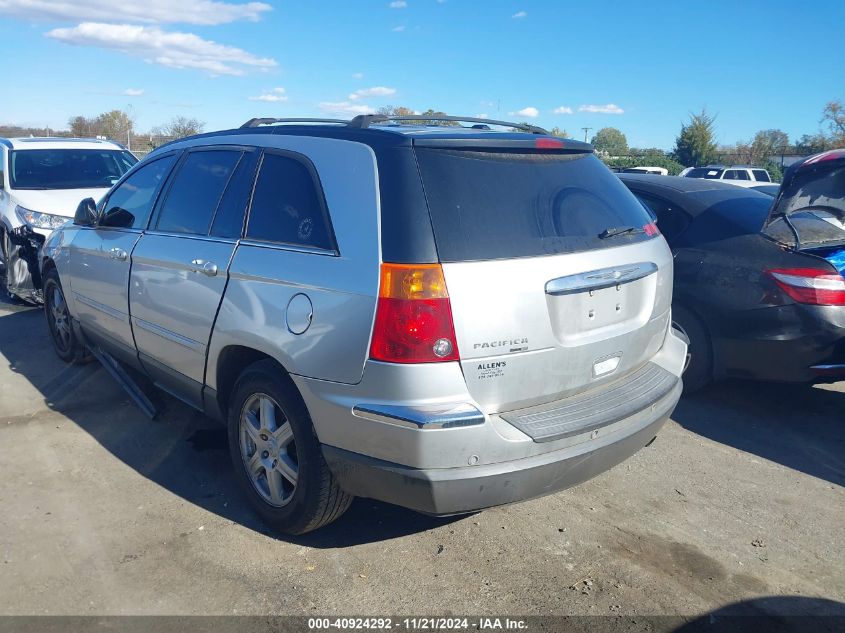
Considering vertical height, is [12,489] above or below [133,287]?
below

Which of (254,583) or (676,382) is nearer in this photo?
(254,583)

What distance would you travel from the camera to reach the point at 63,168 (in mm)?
9109

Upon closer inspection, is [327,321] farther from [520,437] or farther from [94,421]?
[94,421]

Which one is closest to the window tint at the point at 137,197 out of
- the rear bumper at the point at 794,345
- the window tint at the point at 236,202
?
the window tint at the point at 236,202

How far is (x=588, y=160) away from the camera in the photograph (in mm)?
3596

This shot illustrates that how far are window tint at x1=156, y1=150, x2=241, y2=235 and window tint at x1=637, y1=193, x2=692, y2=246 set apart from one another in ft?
10.2

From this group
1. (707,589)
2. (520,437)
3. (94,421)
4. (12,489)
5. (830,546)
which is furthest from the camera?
(94,421)

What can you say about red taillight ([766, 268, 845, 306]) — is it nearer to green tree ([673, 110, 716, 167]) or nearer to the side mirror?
the side mirror

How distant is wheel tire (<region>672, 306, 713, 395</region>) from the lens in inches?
200

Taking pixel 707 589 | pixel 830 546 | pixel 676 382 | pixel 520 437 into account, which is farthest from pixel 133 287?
pixel 830 546

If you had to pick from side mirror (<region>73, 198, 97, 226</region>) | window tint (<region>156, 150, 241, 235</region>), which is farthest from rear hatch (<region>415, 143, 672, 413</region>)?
side mirror (<region>73, 198, 97, 226</region>)

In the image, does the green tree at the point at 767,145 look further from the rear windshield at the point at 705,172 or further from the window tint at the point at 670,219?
the window tint at the point at 670,219

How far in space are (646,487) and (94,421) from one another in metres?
3.62

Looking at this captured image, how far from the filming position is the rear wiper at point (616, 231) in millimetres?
3283
